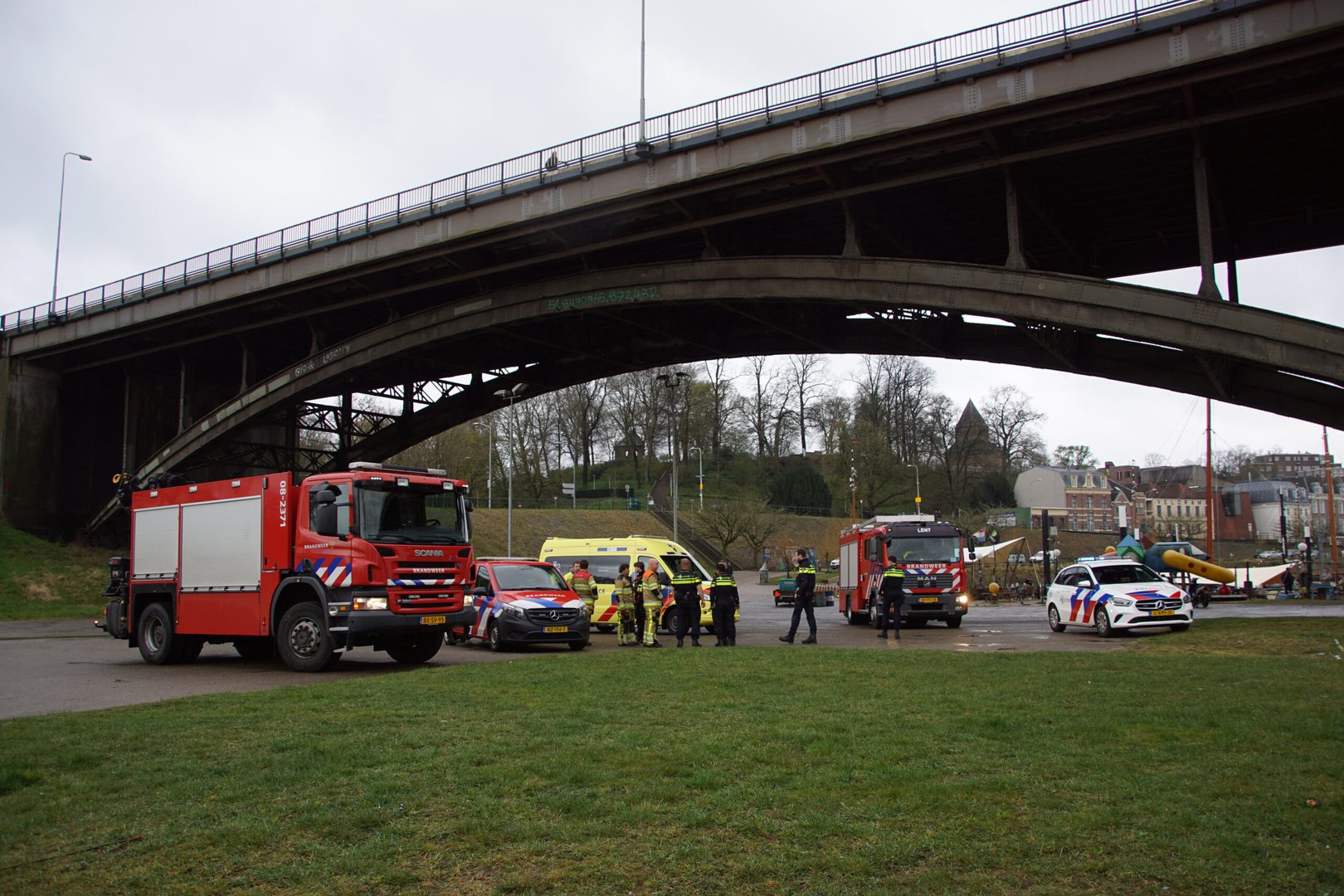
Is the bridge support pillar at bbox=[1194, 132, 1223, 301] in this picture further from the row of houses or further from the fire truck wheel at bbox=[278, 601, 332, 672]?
the row of houses

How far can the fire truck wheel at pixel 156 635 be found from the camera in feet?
52.7

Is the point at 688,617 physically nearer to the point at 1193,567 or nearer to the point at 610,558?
the point at 610,558

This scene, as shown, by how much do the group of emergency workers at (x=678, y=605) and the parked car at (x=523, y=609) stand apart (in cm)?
112

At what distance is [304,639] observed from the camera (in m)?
14.3

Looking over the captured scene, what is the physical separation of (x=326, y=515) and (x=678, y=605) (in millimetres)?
6856

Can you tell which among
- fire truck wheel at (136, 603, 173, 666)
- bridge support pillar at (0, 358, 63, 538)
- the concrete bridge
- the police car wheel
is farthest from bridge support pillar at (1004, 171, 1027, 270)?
bridge support pillar at (0, 358, 63, 538)

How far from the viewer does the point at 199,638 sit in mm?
16281

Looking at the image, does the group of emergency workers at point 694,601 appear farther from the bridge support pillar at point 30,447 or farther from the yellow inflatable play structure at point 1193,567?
the bridge support pillar at point 30,447

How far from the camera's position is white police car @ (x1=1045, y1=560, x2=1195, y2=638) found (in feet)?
63.4

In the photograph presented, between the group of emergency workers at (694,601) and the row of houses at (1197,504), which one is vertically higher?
the row of houses at (1197,504)

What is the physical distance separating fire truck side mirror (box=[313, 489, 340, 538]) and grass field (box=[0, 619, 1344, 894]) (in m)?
4.14

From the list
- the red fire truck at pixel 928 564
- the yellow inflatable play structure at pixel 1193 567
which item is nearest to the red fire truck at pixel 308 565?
the red fire truck at pixel 928 564

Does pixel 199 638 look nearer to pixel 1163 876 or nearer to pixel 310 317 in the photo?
pixel 1163 876

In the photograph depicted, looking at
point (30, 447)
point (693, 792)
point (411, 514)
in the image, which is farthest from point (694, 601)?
point (30, 447)
